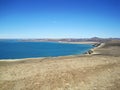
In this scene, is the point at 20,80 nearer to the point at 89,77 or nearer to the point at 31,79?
the point at 31,79

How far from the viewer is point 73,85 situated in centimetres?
1129

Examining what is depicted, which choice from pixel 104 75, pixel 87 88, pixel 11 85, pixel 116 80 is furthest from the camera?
pixel 104 75

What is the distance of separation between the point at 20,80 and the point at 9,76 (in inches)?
67.3

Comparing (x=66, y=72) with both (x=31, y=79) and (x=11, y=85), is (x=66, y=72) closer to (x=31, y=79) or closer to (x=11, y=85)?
(x=31, y=79)

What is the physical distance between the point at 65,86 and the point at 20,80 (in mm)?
3706

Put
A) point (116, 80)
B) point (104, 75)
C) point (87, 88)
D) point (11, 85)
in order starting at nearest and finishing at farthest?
point (87, 88), point (11, 85), point (116, 80), point (104, 75)

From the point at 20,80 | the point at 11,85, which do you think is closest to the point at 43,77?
the point at 20,80

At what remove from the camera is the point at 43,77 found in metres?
13.0

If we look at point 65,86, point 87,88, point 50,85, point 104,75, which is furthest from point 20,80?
point 104,75

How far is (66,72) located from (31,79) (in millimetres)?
3313

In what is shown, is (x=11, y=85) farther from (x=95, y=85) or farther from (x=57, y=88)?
(x=95, y=85)

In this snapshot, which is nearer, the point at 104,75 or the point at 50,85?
the point at 50,85

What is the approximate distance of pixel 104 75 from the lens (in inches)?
537

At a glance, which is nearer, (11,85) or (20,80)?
(11,85)
